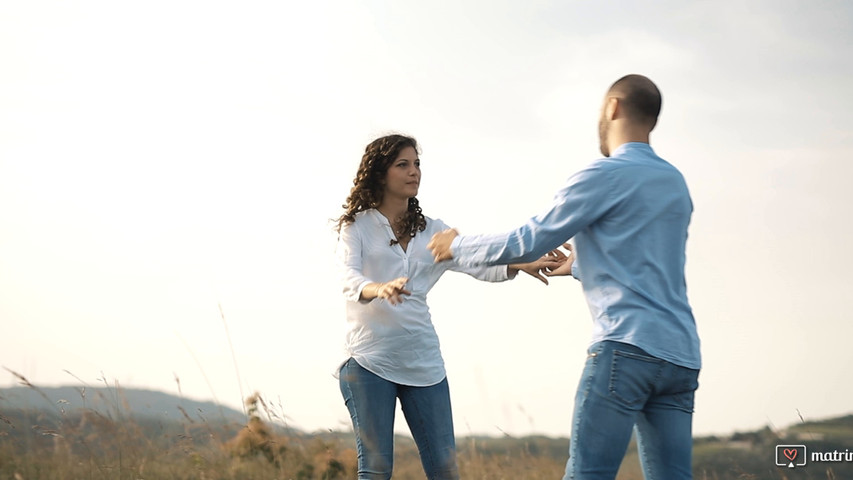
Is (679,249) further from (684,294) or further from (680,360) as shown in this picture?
(680,360)

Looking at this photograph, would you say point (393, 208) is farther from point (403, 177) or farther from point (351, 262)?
point (351, 262)

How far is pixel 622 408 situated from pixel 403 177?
2.21m

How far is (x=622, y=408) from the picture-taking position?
9.11 feet

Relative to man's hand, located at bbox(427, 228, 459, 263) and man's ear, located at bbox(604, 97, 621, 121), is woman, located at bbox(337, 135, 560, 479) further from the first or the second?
man's ear, located at bbox(604, 97, 621, 121)

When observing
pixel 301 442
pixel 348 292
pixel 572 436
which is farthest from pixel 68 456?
pixel 572 436

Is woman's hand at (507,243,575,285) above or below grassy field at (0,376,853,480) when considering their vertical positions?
above

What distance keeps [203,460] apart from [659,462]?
3.62 meters

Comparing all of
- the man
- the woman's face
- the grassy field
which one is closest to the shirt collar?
the man

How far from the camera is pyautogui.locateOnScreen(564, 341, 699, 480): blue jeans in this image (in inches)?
109

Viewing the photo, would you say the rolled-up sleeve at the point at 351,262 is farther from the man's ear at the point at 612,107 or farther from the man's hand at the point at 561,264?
the man's ear at the point at 612,107

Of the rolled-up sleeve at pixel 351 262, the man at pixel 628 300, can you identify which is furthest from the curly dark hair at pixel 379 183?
the man at pixel 628 300

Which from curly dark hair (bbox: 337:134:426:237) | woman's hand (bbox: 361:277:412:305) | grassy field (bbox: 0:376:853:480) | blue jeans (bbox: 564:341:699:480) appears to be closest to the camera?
blue jeans (bbox: 564:341:699:480)

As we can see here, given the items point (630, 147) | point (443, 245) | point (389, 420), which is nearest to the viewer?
point (630, 147)

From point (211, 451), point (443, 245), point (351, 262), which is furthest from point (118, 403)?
point (443, 245)
